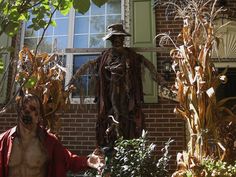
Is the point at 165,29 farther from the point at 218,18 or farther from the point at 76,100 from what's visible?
the point at 76,100

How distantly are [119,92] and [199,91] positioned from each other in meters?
0.87

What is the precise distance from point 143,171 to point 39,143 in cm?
109

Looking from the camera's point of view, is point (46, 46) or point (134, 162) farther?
point (46, 46)

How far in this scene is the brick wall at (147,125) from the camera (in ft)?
19.6

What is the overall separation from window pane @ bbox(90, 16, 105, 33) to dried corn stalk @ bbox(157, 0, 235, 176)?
106 inches

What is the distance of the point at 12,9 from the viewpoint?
1819 mm

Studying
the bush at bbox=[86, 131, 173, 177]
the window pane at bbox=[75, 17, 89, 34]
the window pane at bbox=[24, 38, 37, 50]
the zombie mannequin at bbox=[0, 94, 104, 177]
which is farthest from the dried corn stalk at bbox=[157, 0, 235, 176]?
the window pane at bbox=[24, 38, 37, 50]

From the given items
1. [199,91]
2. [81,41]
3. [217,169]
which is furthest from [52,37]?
[217,169]

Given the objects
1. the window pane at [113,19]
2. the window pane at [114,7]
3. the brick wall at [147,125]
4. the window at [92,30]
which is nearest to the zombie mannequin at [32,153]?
the brick wall at [147,125]

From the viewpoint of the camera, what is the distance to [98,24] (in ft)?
22.5

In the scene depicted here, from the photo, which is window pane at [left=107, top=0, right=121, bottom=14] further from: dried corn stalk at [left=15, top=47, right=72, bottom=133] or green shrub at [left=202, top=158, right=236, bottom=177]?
green shrub at [left=202, top=158, right=236, bottom=177]

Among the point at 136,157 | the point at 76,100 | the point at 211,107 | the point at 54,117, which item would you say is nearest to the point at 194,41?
the point at 211,107

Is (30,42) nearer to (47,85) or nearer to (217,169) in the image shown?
(47,85)

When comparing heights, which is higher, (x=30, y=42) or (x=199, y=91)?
(x=30, y=42)
